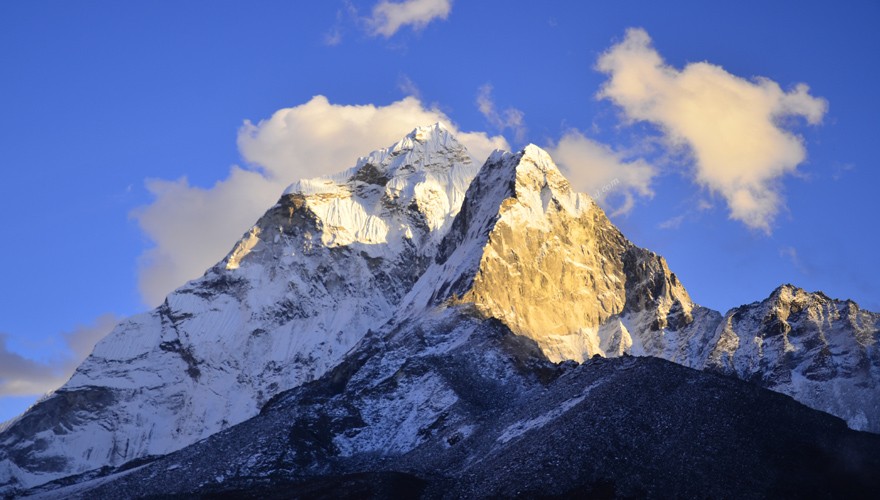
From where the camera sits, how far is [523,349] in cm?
16250

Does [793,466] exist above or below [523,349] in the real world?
below

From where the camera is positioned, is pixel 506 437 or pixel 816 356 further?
pixel 816 356

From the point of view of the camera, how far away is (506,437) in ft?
402

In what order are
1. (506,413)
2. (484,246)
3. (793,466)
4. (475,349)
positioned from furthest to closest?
(484,246), (475,349), (506,413), (793,466)

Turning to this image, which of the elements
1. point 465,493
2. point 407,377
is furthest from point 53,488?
point 465,493

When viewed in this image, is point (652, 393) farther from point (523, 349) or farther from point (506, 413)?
point (523, 349)

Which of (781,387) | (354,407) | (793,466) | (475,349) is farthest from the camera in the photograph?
(781,387)

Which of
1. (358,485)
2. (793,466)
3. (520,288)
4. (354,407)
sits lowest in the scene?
(793,466)

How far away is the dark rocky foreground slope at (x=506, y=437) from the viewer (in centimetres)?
10006

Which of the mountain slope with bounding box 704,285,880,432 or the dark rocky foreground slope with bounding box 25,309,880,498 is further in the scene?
the mountain slope with bounding box 704,285,880,432

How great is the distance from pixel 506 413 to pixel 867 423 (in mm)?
58039

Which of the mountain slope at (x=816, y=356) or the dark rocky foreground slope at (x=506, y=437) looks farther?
the mountain slope at (x=816, y=356)

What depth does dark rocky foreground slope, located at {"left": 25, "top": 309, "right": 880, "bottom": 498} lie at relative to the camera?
100m

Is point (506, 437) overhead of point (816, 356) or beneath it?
beneath
